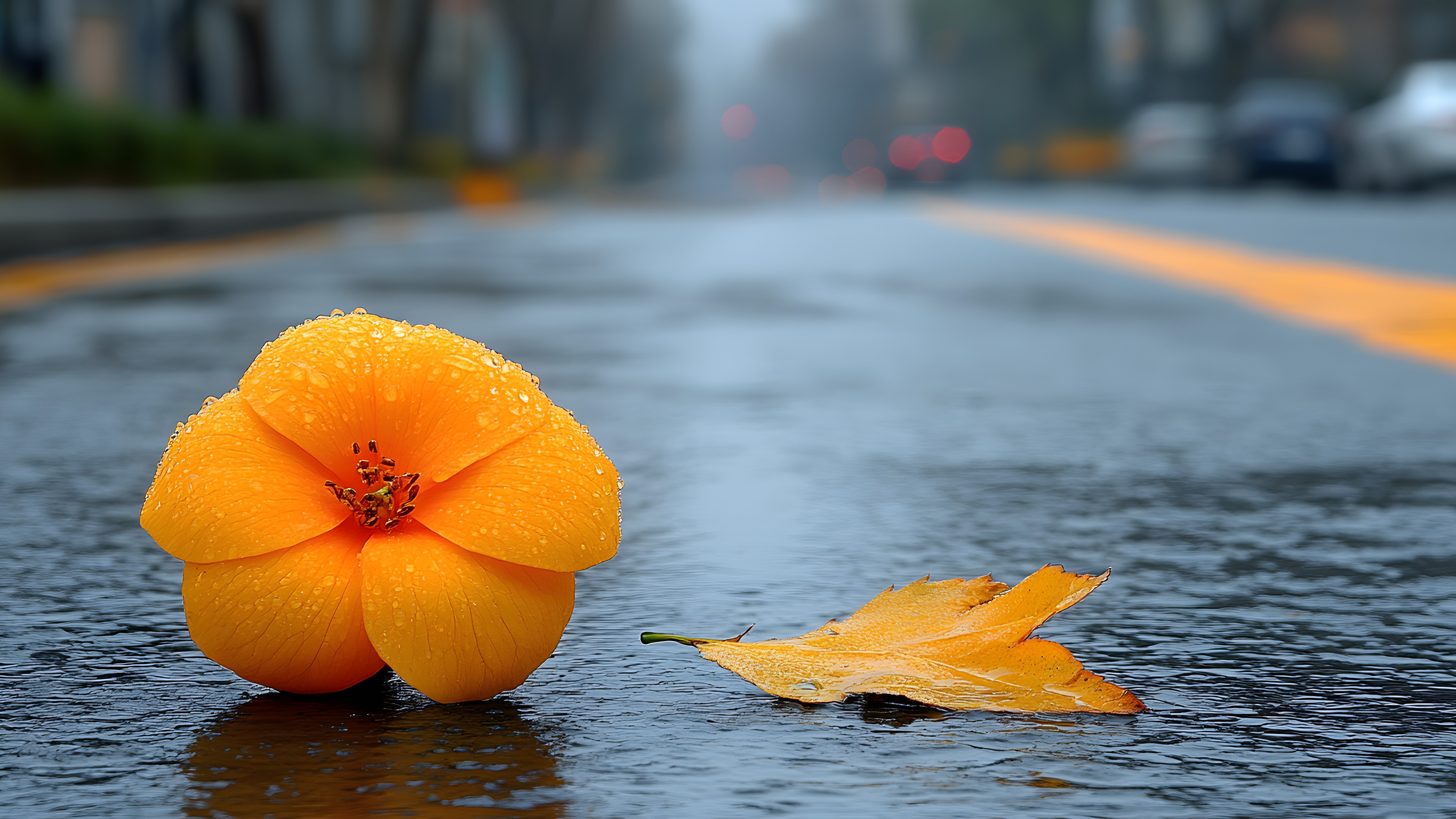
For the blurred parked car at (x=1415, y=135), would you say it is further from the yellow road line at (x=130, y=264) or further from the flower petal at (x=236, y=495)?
the flower petal at (x=236, y=495)

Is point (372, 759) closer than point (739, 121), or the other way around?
point (372, 759)

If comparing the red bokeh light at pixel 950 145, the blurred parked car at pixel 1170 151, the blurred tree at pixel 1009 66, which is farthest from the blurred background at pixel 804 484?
the blurred tree at pixel 1009 66

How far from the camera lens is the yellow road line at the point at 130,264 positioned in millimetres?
10031

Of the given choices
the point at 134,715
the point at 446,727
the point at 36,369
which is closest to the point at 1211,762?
the point at 446,727

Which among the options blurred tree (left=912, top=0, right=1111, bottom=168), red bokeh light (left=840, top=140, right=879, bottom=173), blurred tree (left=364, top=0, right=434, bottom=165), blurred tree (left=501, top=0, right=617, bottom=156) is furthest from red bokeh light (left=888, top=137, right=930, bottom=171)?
red bokeh light (left=840, top=140, right=879, bottom=173)

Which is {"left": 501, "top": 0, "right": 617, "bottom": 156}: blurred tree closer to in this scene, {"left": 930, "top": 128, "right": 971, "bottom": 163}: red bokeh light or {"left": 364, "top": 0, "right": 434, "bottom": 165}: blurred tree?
{"left": 930, "top": 128, "right": 971, "bottom": 163}: red bokeh light

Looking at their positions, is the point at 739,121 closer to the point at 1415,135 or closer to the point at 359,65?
the point at 359,65

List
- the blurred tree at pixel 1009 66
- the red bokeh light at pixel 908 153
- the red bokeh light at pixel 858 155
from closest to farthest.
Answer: the red bokeh light at pixel 908 153 → the blurred tree at pixel 1009 66 → the red bokeh light at pixel 858 155

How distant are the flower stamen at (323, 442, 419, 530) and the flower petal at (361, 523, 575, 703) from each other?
2cm

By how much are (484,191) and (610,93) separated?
4293 centimetres

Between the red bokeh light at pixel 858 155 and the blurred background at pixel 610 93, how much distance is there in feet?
3.86

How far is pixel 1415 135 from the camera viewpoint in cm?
2308

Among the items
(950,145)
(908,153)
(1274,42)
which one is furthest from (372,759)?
(1274,42)

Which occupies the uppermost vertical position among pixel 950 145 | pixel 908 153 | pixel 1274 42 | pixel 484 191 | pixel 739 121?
pixel 1274 42
